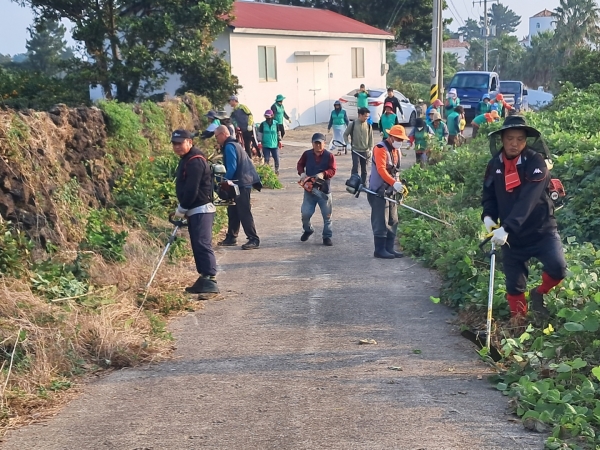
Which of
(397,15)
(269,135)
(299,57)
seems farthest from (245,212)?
(397,15)

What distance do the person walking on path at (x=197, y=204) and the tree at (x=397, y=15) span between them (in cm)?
3535

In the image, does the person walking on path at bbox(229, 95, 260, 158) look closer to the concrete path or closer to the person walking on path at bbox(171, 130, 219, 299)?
the concrete path

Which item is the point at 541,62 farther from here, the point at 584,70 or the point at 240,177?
the point at 240,177

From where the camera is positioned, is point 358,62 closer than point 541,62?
Yes

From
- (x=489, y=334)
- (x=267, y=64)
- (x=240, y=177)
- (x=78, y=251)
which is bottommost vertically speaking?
(x=489, y=334)

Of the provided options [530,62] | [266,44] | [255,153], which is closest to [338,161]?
[255,153]

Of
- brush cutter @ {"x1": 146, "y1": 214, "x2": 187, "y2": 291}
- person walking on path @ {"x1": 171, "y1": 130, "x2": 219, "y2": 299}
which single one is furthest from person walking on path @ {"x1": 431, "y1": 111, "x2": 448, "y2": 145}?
person walking on path @ {"x1": 171, "y1": 130, "x2": 219, "y2": 299}

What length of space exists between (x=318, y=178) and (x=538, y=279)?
15.5 feet

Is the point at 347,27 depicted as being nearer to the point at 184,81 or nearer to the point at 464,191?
the point at 184,81

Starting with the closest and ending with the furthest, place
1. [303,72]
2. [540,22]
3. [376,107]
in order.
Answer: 1. [376,107]
2. [303,72]
3. [540,22]

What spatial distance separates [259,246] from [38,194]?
3708 mm

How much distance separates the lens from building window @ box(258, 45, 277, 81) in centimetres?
2936

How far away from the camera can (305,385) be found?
6.16 metres

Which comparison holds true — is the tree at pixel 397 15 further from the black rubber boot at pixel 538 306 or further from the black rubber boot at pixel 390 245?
the black rubber boot at pixel 538 306
